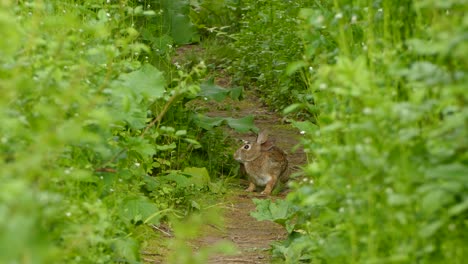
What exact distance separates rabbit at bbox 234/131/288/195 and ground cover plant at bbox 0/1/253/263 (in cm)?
119

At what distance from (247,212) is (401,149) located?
4168 millimetres

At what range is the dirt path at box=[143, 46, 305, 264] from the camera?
21.9 ft

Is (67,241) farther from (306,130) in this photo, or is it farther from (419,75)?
(306,130)

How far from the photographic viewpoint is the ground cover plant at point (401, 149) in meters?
3.39

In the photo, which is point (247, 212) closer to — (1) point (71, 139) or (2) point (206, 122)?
(2) point (206, 122)

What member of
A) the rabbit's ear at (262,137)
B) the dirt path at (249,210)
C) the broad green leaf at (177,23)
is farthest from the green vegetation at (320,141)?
the broad green leaf at (177,23)

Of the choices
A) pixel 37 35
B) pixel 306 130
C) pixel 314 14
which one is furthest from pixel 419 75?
pixel 306 130

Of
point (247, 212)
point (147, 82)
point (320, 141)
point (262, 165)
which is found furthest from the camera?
point (262, 165)

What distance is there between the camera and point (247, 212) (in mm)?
7723

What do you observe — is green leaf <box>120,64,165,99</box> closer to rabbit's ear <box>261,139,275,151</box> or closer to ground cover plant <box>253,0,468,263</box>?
ground cover plant <box>253,0,468,263</box>

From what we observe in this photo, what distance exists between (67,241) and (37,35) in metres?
0.94

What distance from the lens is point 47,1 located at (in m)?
5.81

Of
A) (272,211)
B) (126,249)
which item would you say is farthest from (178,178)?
(126,249)

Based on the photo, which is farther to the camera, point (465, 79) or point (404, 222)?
point (404, 222)
